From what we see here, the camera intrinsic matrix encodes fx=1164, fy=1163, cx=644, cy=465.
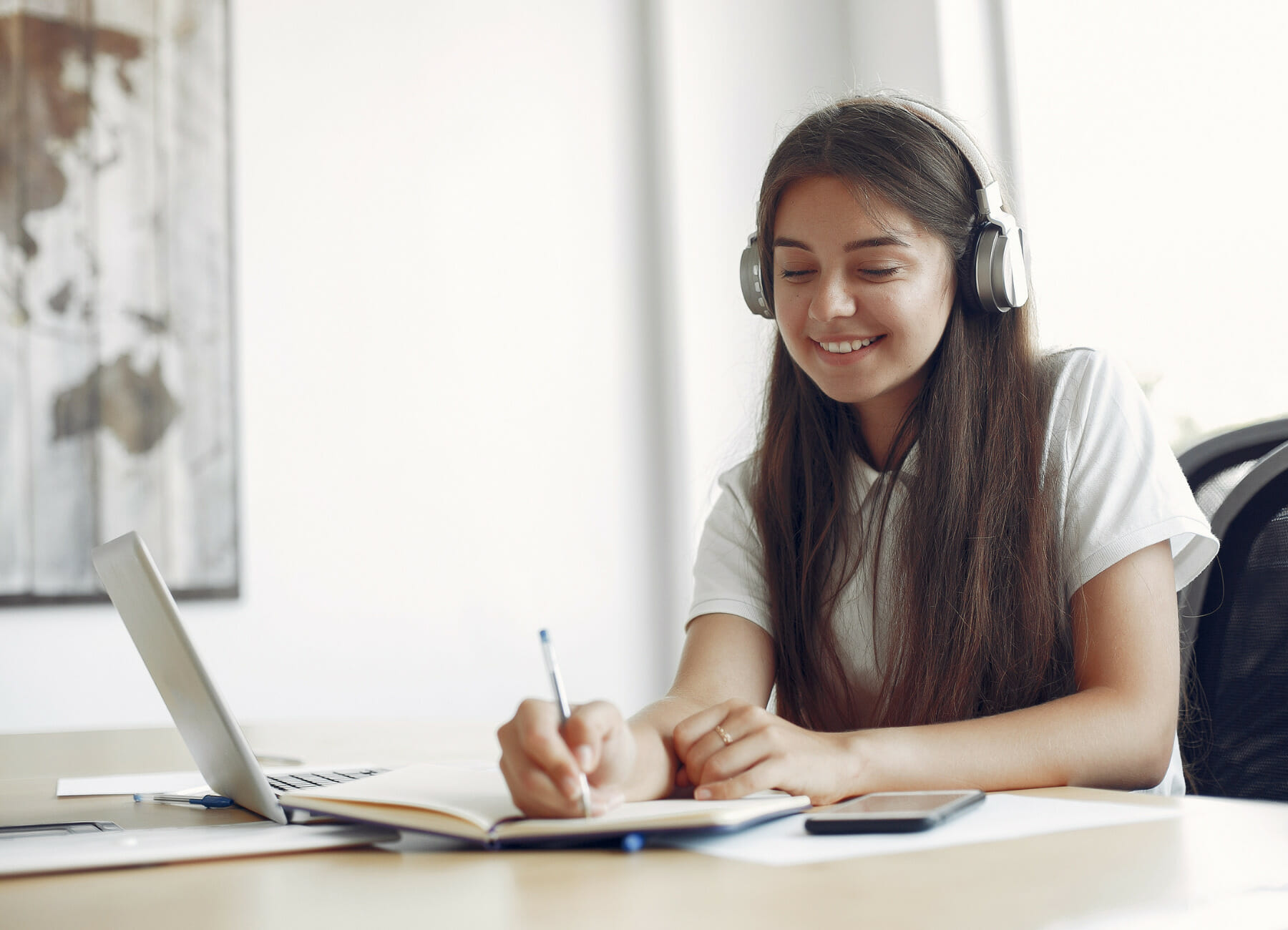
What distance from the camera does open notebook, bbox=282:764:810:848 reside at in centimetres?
59

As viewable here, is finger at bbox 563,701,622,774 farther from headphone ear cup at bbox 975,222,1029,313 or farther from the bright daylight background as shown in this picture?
the bright daylight background

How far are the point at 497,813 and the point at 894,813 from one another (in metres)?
0.22

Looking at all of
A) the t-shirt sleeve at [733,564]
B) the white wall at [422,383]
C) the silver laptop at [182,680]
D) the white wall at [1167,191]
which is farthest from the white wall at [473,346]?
the silver laptop at [182,680]

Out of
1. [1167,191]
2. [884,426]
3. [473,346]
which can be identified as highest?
[1167,191]

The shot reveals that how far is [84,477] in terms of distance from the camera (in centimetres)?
255

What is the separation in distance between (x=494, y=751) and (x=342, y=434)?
5.51 feet

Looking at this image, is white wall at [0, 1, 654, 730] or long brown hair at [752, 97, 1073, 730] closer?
long brown hair at [752, 97, 1073, 730]

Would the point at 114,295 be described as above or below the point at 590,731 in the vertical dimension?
above

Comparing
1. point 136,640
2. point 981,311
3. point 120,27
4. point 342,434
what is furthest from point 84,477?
point 981,311

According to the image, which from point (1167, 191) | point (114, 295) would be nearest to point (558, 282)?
point (114, 295)

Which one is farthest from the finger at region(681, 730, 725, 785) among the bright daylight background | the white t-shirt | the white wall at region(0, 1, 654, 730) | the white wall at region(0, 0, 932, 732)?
the white wall at region(0, 1, 654, 730)

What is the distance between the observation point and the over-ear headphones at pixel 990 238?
44.2 inches

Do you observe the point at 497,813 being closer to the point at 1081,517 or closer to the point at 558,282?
the point at 1081,517

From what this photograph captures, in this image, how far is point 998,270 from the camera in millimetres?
1123
